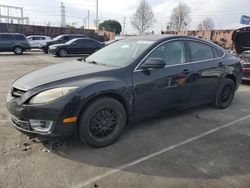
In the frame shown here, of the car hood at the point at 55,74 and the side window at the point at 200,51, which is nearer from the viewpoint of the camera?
the car hood at the point at 55,74

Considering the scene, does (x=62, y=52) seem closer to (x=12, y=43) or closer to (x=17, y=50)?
(x=17, y=50)

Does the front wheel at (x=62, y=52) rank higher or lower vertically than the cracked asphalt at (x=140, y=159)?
higher

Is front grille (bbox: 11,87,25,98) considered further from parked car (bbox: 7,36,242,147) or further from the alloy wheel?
the alloy wheel

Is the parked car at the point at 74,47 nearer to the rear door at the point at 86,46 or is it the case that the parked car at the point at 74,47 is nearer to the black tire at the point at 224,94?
the rear door at the point at 86,46

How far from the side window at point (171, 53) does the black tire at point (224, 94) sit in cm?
144

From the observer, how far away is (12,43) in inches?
746

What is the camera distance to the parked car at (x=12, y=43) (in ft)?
61.2

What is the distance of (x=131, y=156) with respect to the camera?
3223 mm

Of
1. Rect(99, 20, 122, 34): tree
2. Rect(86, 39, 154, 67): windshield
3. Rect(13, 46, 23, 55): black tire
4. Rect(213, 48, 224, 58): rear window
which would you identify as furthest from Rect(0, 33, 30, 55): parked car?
Rect(99, 20, 122, 34): tree

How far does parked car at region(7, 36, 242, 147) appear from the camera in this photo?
119 inches

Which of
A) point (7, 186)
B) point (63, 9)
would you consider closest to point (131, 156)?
point (7, 186)

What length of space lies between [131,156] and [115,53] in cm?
190

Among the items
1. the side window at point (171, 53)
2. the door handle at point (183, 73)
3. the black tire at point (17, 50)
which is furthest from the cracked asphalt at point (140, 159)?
the black tire at point (17, 50)

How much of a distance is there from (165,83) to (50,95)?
1.88m
